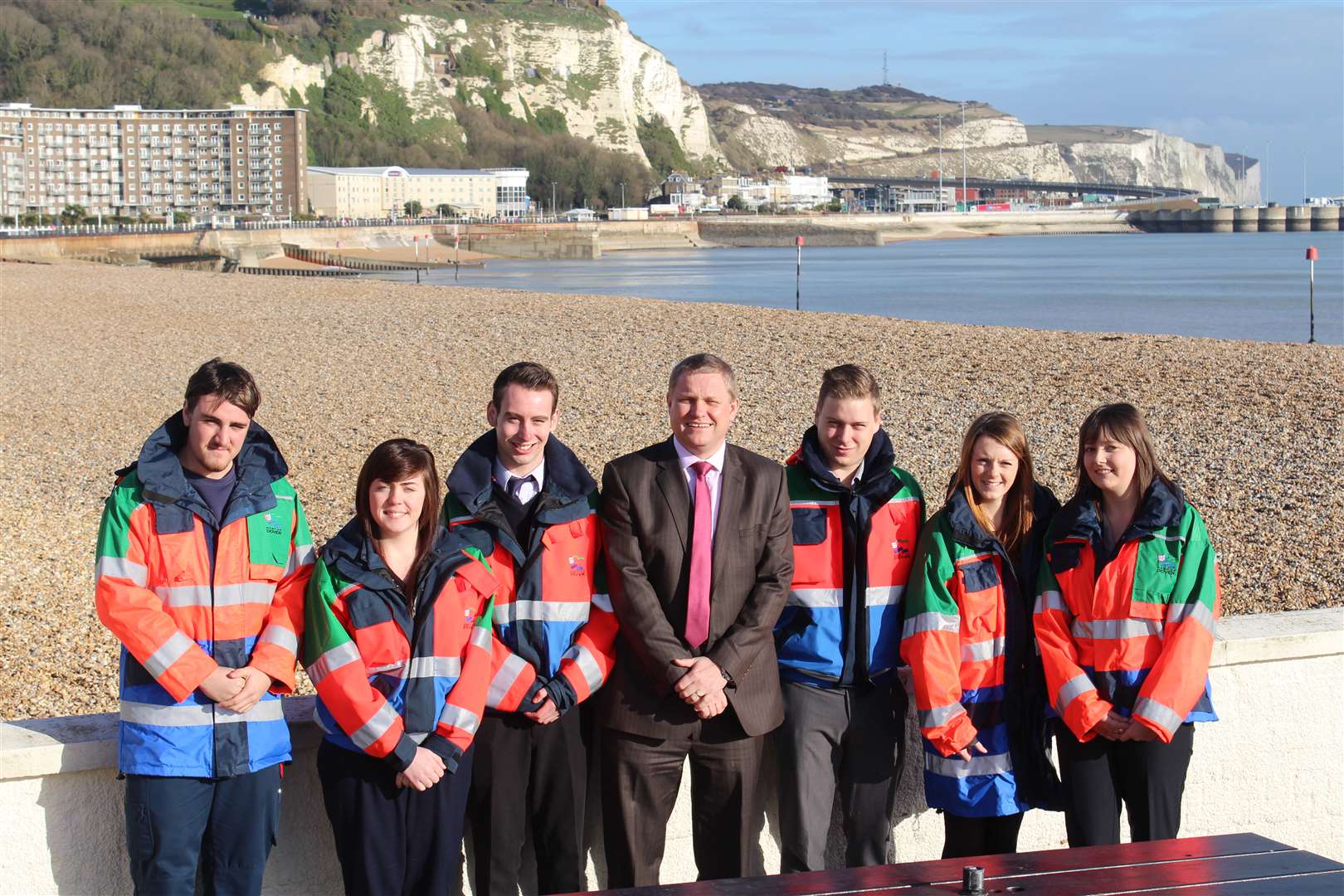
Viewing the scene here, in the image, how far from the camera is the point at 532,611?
3215mm

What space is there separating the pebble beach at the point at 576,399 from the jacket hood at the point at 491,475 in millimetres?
3148

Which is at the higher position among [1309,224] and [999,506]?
[1309,224]

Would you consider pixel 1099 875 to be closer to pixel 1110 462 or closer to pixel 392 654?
pixel 1110 462

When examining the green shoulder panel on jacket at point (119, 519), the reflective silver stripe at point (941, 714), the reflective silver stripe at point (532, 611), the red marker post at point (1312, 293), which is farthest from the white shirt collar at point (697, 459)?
the red marker post at point (1312, 293)

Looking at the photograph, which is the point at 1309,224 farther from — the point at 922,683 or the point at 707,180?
the point at 922,683

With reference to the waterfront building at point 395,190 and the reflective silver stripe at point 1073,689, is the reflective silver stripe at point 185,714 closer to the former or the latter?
the reflective silver stripe at point 1073,689

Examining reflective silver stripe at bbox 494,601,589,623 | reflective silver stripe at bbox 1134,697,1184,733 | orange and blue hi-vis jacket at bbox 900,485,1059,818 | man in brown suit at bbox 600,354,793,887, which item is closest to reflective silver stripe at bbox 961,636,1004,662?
orange and blue hi-vis jacket at bbox 900,485,1059,818

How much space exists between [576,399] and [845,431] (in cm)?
1063

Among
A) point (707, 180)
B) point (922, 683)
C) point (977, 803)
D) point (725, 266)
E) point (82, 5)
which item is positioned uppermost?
point (82, 5)

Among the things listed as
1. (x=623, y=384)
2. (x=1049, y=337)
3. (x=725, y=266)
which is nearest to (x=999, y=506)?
(x=623, y=384)

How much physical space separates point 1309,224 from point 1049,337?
14967 cm

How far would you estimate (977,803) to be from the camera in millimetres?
3229

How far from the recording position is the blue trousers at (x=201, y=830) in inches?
116

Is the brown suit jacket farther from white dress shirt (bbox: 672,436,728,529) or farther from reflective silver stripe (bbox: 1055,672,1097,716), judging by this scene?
reflective silver stripe (bbox: 1055,672,1097,716)
